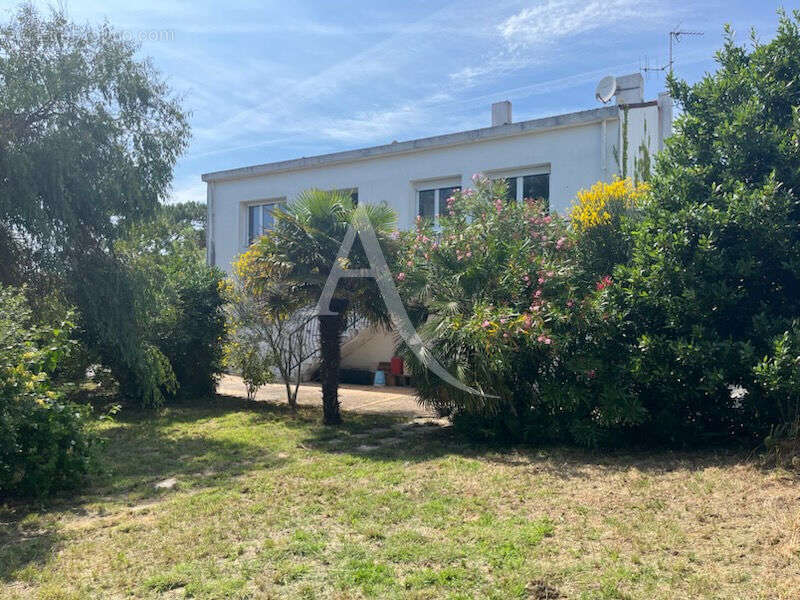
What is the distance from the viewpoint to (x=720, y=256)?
6.49 m

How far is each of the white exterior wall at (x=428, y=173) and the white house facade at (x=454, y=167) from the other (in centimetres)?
2

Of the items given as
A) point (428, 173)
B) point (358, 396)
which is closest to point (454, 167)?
point (428, 173)

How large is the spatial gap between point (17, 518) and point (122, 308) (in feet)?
14.1

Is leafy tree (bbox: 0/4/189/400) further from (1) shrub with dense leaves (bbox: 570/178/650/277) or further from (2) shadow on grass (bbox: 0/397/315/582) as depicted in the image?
(1) shrub with dense leaves (bbox: 570/178/650/277)

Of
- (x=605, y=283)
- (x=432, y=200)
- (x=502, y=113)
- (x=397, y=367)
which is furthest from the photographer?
(x=397, y=367)

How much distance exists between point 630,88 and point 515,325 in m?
8.15

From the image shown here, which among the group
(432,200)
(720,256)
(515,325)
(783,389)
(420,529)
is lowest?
(420,529)

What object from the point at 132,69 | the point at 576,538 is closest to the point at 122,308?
the point at 132,69

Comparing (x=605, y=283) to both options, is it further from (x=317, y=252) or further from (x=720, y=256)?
(x=317, y=252)

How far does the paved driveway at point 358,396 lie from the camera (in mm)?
11758

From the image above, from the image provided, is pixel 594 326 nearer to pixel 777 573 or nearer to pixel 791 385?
pixel 791 385

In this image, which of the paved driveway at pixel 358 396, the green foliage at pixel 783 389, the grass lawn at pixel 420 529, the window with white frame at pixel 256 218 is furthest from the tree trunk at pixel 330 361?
the window with white frame at pixel 256 218

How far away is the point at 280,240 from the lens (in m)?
9.66

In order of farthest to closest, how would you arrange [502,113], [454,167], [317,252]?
[502,113]
[454,167]
[317,252]
